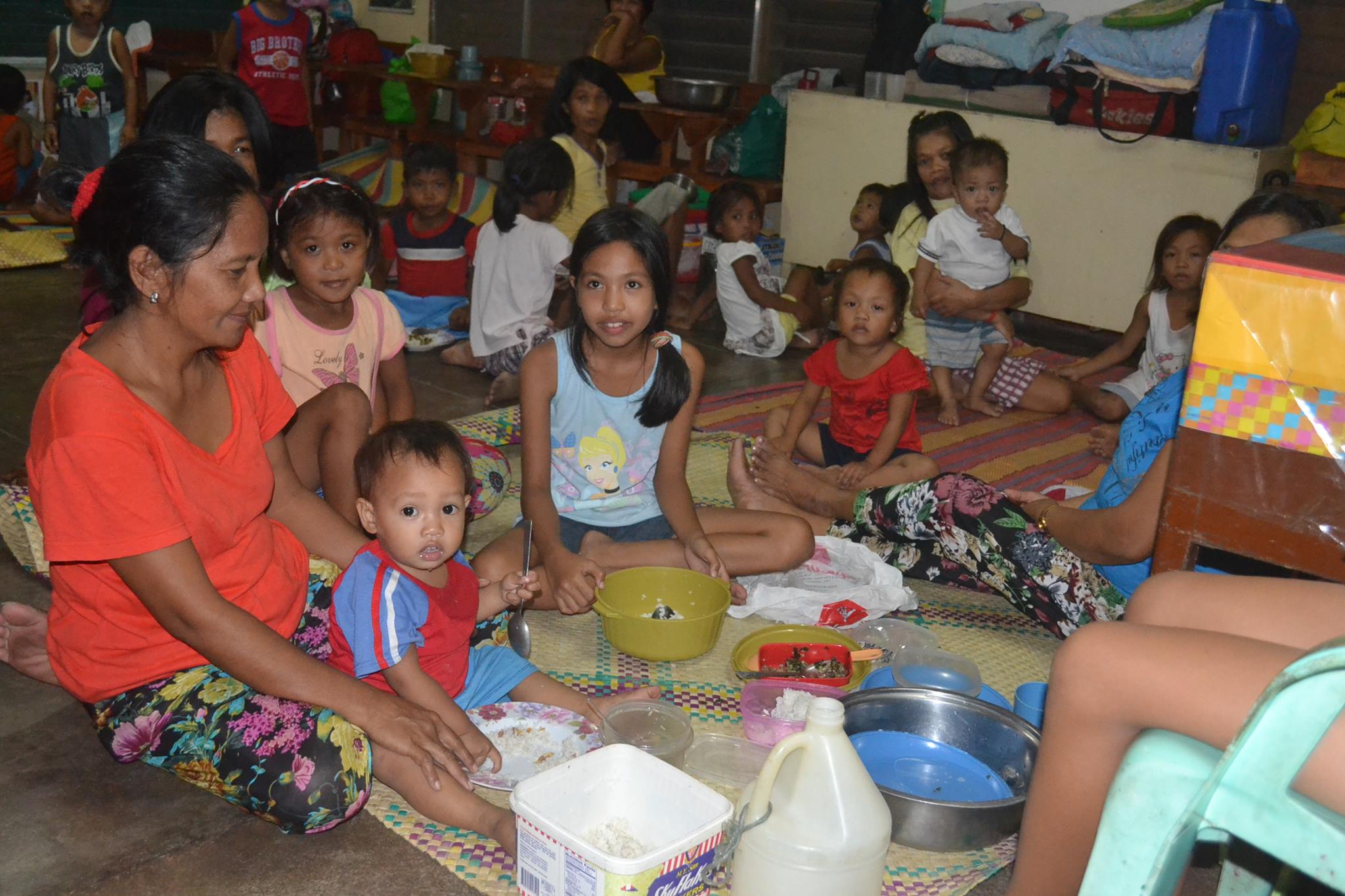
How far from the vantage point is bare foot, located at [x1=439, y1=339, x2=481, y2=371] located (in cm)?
459

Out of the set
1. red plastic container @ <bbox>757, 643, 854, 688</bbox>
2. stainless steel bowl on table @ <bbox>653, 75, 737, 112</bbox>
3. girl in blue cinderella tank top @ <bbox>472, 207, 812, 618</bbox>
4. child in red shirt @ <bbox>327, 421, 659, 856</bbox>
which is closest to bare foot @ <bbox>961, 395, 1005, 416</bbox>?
girl in blue cinderella tank top @ <bbox>472, 207, 812, 618</bbox>

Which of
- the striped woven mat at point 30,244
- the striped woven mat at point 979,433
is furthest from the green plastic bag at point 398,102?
the striped woven mat at point 979,433

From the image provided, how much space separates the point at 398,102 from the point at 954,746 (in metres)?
6.39

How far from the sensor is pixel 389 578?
191cm

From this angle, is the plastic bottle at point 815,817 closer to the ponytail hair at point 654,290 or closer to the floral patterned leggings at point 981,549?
the floral patterned leggings at point 981,549

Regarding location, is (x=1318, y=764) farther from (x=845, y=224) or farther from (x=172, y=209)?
(x=845, y=224)

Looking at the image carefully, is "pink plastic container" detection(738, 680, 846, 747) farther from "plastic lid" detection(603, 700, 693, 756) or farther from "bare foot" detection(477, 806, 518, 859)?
"bare foot" detection(477, 806, 518, 859)

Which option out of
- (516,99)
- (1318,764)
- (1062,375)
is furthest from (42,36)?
(1318,764)

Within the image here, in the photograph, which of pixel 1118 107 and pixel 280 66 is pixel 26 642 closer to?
pixel 1118 107

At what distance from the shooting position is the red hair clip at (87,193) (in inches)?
70.2

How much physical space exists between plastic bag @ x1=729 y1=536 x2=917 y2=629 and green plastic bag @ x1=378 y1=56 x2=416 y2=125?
551 centimetres

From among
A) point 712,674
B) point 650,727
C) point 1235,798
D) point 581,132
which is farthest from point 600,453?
point 581,132

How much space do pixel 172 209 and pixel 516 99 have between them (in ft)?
17.9

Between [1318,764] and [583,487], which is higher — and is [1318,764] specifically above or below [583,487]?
above
